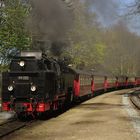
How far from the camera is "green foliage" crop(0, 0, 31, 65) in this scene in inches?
1356

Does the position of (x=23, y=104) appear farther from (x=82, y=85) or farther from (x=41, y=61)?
(x=82, y=85)

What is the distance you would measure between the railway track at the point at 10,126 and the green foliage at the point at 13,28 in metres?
16.1

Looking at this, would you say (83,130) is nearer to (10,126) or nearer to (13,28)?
(10,126)

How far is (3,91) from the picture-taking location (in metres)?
18.8

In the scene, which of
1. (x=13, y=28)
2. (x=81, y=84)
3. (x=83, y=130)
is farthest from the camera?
(x=13, y=28)

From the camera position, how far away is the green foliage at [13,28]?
3444cm

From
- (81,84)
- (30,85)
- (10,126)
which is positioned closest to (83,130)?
(10,126)

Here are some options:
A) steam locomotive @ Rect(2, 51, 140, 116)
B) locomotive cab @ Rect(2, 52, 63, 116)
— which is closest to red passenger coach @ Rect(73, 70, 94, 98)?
steam locomotive @ Rect(2, 51, 140, 116)

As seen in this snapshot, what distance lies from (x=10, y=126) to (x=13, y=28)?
62.1 feet

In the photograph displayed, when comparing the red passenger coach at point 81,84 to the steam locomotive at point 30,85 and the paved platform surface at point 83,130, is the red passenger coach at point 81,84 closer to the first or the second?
the steam locomotive at point 30,85

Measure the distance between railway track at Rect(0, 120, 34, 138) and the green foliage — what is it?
16.1 m

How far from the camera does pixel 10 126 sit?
1725cm

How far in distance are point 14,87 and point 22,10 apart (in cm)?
1661

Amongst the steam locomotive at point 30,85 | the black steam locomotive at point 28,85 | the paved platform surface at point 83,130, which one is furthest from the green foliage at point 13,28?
the paved platform surface at point 83,130
